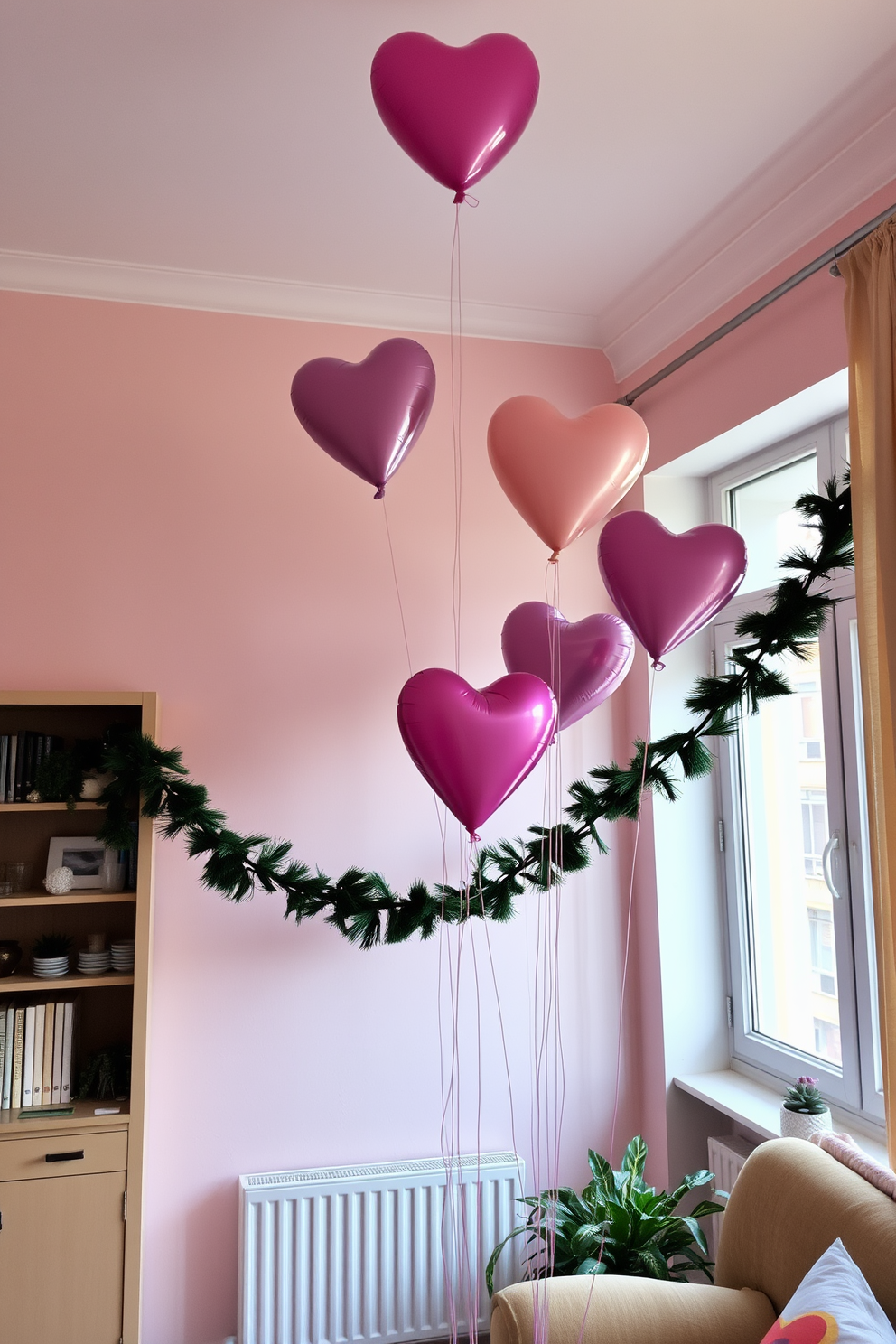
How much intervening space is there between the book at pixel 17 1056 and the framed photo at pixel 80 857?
0.33 m

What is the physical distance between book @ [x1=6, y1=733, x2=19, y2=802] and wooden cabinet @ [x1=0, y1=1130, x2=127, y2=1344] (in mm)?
769

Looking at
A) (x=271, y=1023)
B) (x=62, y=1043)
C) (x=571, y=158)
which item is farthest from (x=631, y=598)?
(x=62, y=1043)

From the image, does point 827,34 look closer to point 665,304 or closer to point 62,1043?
point 665,304

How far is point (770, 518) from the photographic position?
2854mm

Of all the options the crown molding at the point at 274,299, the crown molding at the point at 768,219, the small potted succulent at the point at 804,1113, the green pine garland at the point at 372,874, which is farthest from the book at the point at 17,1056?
the crown molding at the point at 768,219

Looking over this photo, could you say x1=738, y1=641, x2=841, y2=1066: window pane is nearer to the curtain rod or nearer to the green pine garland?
the green pine garland

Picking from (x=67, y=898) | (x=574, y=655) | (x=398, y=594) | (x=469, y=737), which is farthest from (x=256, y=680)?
(x=469, y=737)

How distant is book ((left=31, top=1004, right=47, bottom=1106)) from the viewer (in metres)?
2.31

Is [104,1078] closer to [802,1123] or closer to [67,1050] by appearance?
[67,1050]

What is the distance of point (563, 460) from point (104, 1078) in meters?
1.78

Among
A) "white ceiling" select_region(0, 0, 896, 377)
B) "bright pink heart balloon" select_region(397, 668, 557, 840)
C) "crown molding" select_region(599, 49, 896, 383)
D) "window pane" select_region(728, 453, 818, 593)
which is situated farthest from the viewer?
"window pane" select_region(728, 453, 818, 593)

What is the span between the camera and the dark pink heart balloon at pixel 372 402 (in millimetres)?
1861

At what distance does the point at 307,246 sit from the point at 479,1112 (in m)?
2.33

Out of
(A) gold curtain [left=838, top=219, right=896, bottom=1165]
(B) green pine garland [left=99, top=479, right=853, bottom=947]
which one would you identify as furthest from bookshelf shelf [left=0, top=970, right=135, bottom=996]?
(A) gold curtain [left=838, top=219, right=896, bottom=1165]
